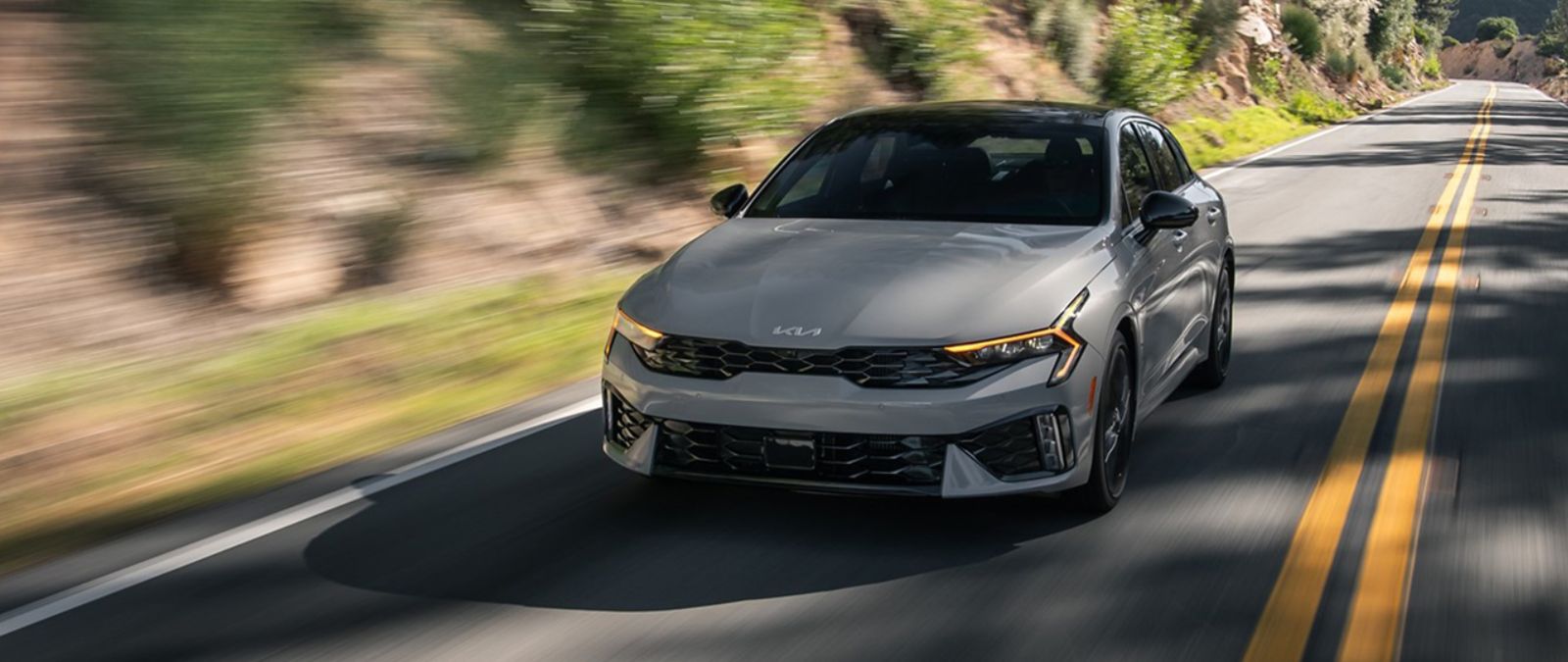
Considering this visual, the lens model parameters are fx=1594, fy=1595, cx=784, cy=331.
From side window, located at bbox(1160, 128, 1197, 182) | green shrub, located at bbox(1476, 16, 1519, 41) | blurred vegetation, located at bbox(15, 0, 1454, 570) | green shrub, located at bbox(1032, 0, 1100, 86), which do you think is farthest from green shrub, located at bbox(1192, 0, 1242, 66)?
green shrub, located at bbox(1476, 16, 1519, 41)

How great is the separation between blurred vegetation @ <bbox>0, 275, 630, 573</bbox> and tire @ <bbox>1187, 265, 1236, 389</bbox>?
3373 millimetres

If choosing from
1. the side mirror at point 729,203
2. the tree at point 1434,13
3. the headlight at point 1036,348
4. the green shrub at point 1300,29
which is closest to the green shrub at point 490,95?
the side mirror at point 729,203

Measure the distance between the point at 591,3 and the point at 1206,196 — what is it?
6.49 meters

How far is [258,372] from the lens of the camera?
304 inches

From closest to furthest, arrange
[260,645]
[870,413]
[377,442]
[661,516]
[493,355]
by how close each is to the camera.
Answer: [260,645]
[870,413]
[661,516]
[377,442]
[493,355]

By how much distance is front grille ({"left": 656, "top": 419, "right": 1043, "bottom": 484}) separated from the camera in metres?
5.08

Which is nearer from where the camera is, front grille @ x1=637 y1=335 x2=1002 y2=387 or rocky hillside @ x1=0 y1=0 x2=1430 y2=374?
front grille @ x1=637 y1=335 x2=1002 y2=387

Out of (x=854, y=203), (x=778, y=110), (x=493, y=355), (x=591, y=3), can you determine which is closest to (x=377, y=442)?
(x=493, y=355)

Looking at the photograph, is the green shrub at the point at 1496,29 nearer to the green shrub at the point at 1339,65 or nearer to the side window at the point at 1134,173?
the green shrub at the point at 1339,65

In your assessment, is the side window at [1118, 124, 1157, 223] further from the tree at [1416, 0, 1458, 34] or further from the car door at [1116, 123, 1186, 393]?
the tree at [1416, 0, 1458, 34]

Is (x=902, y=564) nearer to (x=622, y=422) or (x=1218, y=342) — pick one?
(x=622, y=422)

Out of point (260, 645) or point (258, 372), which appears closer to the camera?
point (260, 645)

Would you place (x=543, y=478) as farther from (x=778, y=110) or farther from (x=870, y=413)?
(x=778, y=110)

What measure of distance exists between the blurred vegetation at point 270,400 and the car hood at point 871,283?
6.93 ft
